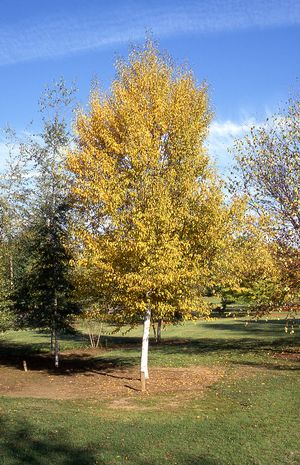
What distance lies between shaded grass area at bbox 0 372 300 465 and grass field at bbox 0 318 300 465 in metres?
0.02

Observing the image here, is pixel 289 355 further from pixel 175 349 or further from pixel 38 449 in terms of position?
pixel 38 449

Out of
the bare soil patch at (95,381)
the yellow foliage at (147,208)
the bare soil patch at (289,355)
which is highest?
the yellow foliage at (147,208)

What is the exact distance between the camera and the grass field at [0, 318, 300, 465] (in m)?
10.3

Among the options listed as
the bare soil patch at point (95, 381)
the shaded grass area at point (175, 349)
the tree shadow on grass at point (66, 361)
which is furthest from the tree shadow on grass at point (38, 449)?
the tree shadow on grass at point (66, 361)

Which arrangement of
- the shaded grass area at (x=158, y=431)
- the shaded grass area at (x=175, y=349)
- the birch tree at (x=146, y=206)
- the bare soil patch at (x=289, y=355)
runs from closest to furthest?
the shaded grass area at (x=158, y=431), the birch tree at (x=146, y=206), the bare soil patch at (x=289, y=355), the shaded grass area at (x=175, y=349)

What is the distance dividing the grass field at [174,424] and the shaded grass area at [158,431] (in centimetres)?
2

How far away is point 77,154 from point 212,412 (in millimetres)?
11971

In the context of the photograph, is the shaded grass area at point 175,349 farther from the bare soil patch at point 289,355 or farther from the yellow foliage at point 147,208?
the yellow foliage at point 147,208

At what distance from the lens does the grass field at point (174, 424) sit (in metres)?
10.3

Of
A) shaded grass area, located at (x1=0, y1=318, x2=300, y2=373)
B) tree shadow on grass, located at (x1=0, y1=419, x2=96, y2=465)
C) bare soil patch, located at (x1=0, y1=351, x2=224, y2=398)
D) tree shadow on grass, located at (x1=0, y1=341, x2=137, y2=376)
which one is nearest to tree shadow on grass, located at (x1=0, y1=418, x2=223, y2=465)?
tree shadow on grass, located at (x1=0, y1=419, x2=96, y2=465)

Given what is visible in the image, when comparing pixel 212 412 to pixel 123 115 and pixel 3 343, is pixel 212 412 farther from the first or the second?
pixel 3 343

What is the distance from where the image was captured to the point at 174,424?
12938mm

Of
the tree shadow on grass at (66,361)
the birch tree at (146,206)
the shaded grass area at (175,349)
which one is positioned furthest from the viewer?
the shaded grass area at (175,349)

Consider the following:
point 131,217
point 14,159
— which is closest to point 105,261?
point 131,217
